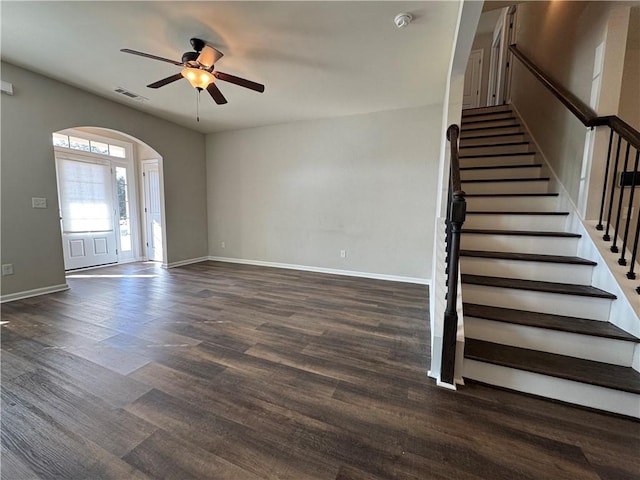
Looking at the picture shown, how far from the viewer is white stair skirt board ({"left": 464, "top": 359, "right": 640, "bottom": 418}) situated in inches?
55.7

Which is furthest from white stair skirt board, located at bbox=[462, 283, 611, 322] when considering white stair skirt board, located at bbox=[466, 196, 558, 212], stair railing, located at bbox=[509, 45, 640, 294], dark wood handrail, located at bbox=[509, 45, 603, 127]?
dark wood handrail, located at bbox=[509, 45, 603, 127]

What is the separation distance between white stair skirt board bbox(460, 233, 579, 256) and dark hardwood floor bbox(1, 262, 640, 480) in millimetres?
927

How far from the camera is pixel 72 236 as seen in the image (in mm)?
4625

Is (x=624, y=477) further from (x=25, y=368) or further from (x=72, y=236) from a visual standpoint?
(x=72, y=236)

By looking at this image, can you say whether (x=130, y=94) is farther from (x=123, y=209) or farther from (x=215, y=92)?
(x=123, y=209)

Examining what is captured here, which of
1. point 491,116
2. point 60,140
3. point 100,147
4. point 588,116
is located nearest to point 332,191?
point 491,116

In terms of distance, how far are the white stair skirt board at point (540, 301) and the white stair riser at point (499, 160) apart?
1.90m

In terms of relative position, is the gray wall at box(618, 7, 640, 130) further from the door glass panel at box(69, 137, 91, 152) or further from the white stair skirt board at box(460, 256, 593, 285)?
the door glass panel at box(69, 137, 91, 152)

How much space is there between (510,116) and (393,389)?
432 centimetres

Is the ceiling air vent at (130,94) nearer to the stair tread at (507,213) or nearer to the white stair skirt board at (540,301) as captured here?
the stair tread at (507,213)

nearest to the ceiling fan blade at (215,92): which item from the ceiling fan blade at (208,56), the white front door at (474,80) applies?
the ceiling fan blade at (208,56)

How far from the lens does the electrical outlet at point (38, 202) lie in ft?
10.8

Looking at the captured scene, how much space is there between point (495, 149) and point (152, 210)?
6.15m

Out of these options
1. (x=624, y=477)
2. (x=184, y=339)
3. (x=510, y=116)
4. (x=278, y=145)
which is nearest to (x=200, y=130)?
(x=278, y=145)
